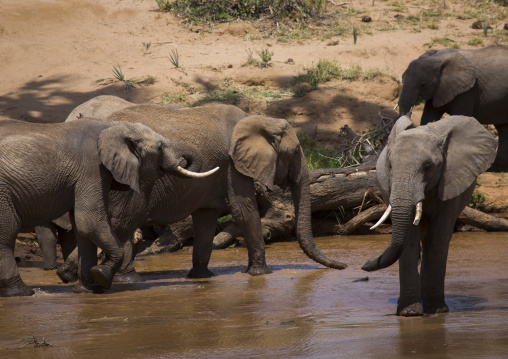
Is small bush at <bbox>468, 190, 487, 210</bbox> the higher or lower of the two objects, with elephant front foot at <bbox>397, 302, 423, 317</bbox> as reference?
lower

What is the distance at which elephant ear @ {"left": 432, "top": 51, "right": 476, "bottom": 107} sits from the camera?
12.5 m

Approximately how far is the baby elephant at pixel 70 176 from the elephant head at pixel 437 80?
5816mm

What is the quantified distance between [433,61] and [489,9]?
822cm

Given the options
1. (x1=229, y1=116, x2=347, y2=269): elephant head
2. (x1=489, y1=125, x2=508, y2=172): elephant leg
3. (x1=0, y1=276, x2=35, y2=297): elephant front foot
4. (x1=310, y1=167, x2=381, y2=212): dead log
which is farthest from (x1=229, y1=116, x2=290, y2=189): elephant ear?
(x1=489, y1=125, x2=508, y2=172): elephant leg

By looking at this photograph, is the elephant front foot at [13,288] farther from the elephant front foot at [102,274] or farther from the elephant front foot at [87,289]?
the elephant front foot at [102,274]

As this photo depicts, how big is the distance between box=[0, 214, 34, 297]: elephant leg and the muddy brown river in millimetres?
185

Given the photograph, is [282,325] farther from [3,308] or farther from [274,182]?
[274,182]

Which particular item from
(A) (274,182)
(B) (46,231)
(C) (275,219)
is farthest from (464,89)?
(B) (46,231)

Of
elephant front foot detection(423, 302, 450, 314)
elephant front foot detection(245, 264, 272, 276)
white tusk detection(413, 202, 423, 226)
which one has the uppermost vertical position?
white tusk detection(413, 202, 423, 226)

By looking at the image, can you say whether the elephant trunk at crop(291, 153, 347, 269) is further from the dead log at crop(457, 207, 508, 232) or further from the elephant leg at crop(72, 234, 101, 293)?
the dead log at crop(457, 207, 508, 232)

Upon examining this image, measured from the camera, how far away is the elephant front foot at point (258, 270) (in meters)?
8.69

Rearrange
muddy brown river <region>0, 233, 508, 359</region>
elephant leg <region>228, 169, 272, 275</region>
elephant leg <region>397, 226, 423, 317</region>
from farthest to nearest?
elephant leg <region>228, 169, 272, 275</region>
elephant leg <region>397, 226, 423, 317</region>
muddy brown river <region>0, 233, 508, 359</region>

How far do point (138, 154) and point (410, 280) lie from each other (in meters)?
3.03

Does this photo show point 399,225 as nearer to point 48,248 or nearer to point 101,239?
point 101,239
